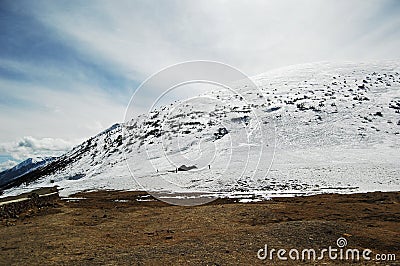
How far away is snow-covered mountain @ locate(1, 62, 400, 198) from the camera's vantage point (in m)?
32.2

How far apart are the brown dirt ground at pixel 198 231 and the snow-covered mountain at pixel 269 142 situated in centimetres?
658

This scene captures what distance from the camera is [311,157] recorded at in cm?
3834

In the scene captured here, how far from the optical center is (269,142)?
46344mm

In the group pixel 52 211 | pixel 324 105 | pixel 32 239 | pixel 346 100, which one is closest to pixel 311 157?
pixel 324 105

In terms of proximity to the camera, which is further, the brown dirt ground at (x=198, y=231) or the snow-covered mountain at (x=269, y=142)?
the snow-covered mountain at (x=269, y=142)

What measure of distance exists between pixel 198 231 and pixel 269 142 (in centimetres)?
3367

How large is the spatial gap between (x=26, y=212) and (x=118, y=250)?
582 inches

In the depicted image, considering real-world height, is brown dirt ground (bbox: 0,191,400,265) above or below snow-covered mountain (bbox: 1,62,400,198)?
below

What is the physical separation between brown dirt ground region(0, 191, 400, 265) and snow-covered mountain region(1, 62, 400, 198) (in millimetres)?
6575

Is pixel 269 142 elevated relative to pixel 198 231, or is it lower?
elevated

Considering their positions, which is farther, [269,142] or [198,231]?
[269,142]

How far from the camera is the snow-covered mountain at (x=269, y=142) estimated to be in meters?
32.2

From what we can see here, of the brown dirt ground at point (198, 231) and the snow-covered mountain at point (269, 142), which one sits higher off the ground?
the snow-covered mountain at point (269, 142)

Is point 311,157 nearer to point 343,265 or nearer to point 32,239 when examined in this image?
point 343,265
